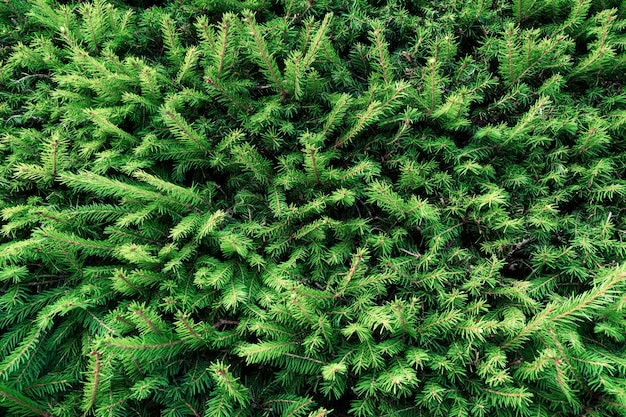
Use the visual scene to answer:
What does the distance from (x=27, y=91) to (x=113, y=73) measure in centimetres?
53

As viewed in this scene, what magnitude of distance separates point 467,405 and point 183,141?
1.34 metres

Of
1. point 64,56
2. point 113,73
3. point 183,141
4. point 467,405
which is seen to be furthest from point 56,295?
point 467,405

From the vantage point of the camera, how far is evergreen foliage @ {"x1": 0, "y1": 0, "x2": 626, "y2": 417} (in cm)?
123

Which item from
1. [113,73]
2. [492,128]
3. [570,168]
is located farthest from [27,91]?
[570,168]

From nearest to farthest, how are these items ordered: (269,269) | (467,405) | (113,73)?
(467,405), (269,269), (113,73)

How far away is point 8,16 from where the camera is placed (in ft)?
5.81

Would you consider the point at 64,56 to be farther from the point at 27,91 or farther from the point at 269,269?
the point at 269,269

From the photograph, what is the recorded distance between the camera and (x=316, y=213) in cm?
147

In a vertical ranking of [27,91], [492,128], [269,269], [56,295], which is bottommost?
[56,295]

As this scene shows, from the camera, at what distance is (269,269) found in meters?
1.39

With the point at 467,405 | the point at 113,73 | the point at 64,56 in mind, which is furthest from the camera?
the point at 64,56

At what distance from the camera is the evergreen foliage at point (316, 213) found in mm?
1232

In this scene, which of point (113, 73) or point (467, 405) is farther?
point (113, 73)

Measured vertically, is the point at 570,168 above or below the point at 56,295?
above
